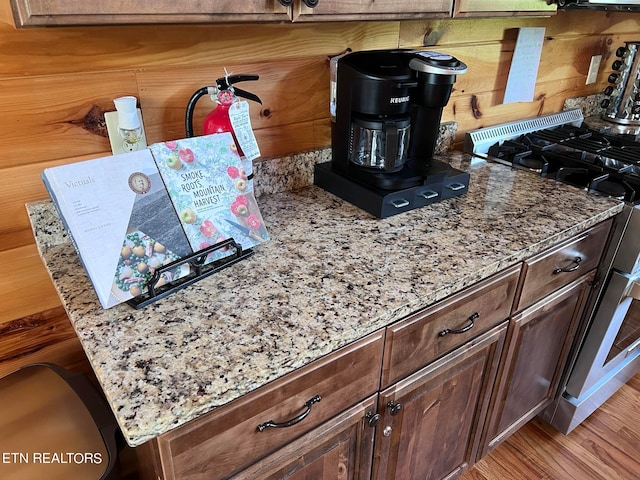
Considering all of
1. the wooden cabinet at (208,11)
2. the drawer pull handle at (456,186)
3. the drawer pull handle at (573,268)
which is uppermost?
the wooden cabinet at (208,11)

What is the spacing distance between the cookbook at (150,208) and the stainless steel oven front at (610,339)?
109cm

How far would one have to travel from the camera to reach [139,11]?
776mm

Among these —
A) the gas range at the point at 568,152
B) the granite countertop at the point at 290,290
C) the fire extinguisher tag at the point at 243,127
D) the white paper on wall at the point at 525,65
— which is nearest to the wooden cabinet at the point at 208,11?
the fire extinguisher tag at the point at 243,127

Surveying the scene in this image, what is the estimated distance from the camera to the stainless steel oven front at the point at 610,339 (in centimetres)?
146

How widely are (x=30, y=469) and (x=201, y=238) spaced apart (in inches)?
20.9

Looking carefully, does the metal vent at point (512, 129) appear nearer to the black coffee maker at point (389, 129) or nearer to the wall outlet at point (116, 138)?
the black coffee maker at point (389, 129)

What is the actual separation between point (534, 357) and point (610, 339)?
→ 13.8 inches

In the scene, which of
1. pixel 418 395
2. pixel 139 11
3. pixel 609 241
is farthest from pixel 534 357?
pixel 139 11

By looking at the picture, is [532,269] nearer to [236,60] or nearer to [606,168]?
[606,168]

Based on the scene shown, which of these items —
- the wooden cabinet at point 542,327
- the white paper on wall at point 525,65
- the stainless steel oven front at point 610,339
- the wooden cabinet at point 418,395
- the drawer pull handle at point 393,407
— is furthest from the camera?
the white paper on wall at point 525,65

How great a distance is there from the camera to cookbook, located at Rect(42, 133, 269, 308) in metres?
0.87

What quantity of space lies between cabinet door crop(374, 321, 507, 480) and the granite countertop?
0.22 m

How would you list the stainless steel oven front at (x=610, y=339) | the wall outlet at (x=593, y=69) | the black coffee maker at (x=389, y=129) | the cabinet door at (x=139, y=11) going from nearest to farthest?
1. the cabinet door at (x=139, y=11)
2. the black coffee maker at (x=389, y=129)
3. the stainless steel oven front at (x=610, y=339)
4. the wall outlet at (x=593, y=69)
